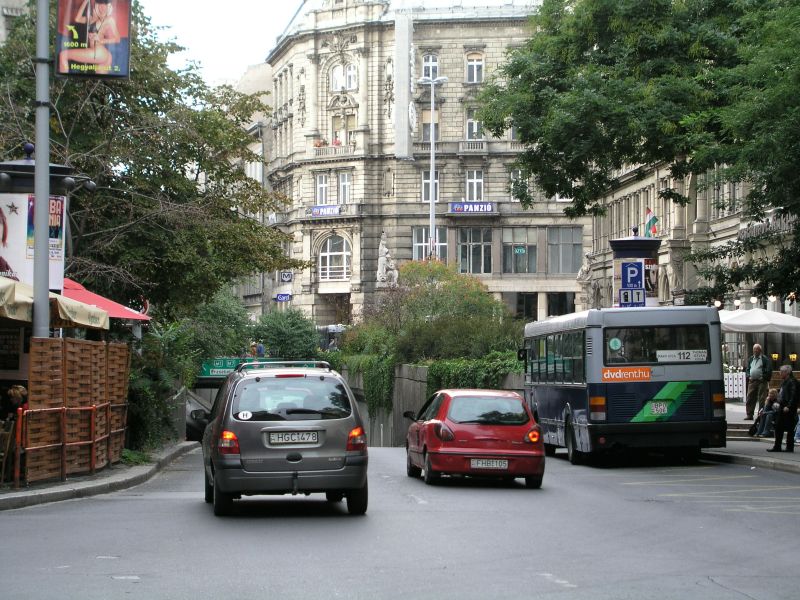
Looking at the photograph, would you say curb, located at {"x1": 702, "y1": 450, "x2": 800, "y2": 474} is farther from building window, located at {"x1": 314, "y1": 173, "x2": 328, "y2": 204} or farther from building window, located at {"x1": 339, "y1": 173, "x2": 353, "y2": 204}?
building window, located at {"x1": 314, "y1": 173, "x2": 328, "y2": 204}

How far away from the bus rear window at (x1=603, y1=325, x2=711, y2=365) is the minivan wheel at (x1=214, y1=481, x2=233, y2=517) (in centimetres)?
1159

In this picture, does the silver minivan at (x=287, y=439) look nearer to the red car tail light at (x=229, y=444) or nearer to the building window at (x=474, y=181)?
the red car tail light at (x=229, y=444)

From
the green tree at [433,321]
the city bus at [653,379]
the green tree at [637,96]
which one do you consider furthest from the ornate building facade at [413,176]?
the city bus at [653,379]

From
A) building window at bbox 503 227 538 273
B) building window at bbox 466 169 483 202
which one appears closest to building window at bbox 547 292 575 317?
building window at bbox 503 227 538 273

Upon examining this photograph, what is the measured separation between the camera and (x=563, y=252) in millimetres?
96500

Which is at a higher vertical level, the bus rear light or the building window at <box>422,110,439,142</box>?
the building window at <box>422,110,439,142</box>

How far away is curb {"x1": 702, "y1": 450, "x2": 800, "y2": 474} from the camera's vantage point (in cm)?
2527

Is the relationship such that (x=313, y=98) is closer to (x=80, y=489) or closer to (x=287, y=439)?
(x=80, y=489)

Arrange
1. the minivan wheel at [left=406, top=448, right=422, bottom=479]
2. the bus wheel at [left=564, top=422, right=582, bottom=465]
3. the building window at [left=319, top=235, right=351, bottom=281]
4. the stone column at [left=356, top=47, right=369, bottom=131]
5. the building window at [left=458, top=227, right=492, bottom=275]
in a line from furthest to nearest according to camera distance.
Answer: the stone column at [left=356, top=47, right=369, bottom=131]
the building window at [left=319, top=235, right=351, bottom=281]
the building window at [left=458, top=227, right=492, bottom=275]
the bus wheel at [left=564, top=422, right=582, bottom=465]
the minivan wheel at [left=406, top=448, right=422, bottom=479]

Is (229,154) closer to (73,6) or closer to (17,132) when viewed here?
(17,132)

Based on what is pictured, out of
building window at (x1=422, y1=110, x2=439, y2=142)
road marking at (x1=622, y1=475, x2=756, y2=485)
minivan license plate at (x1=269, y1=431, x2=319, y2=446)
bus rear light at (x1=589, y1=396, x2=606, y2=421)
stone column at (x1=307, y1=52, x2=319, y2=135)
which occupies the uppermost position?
stone column at (x1=307, y1=52, x2=319, y2=135)

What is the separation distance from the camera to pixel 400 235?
98062 mm

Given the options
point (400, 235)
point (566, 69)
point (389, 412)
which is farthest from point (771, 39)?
point (400, 235)

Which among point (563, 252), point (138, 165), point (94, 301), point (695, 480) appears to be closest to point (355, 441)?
point (695, 480)
